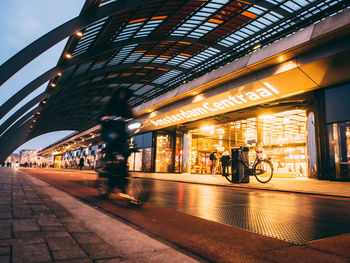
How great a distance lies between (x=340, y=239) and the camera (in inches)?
102

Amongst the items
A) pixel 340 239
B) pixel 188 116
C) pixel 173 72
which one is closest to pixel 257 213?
pixel 340 239

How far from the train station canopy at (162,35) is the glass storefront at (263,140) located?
759 cm

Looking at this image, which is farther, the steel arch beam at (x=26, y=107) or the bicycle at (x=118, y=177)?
the steel arch beam at (x=26, y=107)

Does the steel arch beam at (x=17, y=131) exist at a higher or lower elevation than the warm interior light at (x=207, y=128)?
higher

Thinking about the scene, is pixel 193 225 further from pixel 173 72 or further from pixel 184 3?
pixel 173 72

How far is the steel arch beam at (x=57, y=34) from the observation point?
12844mm

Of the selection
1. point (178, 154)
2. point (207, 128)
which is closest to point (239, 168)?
point (207, 128)

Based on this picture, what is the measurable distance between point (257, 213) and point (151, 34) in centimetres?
1795

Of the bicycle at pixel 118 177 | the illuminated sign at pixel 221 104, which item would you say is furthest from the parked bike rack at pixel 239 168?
the bicycle at pixel 118 177

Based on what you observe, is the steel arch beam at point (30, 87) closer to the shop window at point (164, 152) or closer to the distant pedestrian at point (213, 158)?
the distant pedestrian at point (213, 158)

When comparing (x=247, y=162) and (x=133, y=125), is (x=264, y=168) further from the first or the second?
(x=133, y=125)

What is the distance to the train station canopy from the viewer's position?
12867 millimetres

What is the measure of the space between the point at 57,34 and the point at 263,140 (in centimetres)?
2534

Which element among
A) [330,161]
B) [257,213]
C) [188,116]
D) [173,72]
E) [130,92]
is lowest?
[257,213]
